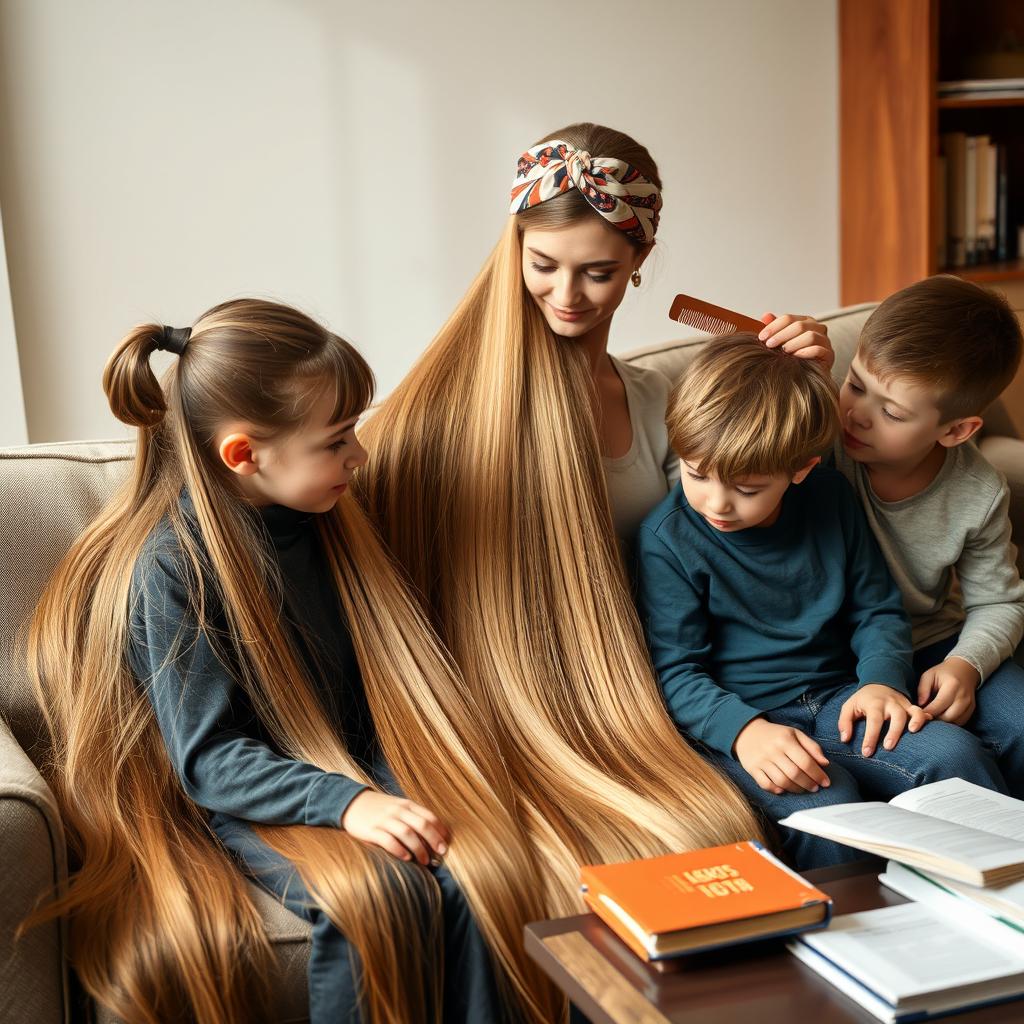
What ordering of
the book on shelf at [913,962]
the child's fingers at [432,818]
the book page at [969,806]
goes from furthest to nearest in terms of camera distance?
the child's fingers at [432,818], the book page at [969,806], the book on shelf at [913,962]

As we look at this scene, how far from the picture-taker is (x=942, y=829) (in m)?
1.09

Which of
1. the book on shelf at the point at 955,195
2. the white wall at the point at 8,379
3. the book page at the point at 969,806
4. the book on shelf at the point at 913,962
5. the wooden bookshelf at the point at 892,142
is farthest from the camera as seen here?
the book on shelf at the point at 955,195

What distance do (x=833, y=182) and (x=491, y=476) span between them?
6.10ft

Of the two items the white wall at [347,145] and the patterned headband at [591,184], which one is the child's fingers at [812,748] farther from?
the white wall at [347,145]

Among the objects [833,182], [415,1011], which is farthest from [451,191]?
[415,1011]

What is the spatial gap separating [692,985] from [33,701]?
90cm

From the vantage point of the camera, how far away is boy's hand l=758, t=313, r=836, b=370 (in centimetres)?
155

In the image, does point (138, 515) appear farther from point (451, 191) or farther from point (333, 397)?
point (451, 191)

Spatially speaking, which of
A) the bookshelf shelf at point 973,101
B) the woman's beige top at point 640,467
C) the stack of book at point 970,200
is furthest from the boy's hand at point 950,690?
the bookshelf shelf at point 973,101

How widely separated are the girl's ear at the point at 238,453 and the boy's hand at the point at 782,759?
26.0 inches

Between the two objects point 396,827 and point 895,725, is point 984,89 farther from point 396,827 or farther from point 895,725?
point 396,827

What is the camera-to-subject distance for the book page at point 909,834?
1.02 m

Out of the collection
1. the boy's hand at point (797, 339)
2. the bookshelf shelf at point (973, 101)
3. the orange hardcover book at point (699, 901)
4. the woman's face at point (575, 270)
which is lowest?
the orange hardcover book at point (699, 901)

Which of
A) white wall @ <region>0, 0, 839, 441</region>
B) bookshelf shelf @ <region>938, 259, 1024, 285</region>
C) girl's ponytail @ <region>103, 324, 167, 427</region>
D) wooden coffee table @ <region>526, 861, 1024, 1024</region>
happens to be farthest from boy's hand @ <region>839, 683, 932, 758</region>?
bookshelf shelf @ <region>938, 259, 1024, 285</region>
